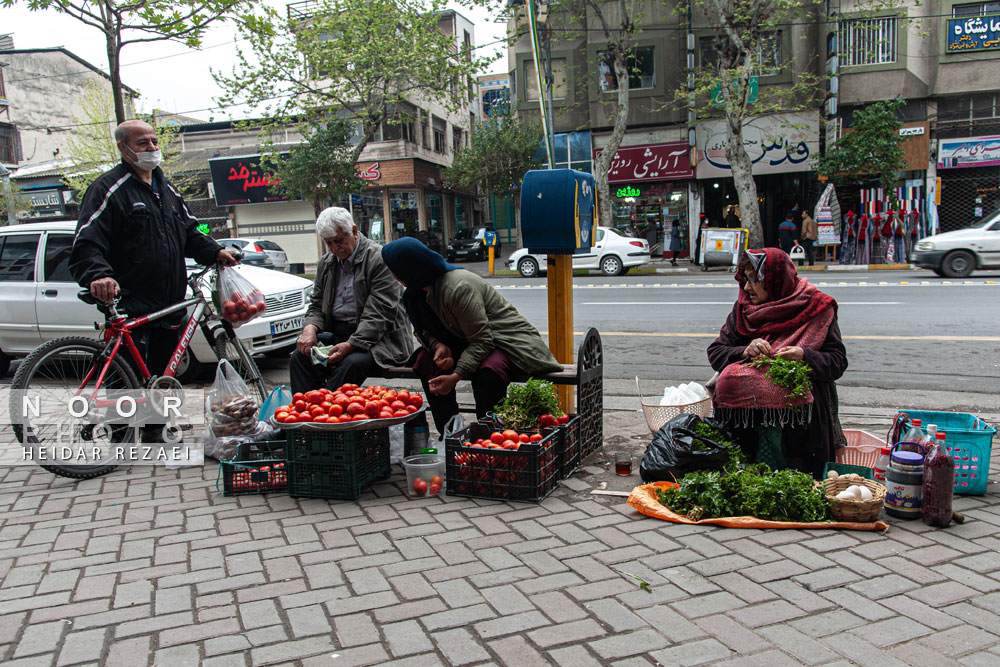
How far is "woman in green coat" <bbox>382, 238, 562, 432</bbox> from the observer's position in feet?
14.3

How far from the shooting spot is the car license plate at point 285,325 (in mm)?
7602

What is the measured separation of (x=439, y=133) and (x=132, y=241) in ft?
126

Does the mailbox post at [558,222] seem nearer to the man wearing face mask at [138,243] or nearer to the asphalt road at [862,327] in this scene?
the man wearing face mask at [138,243]

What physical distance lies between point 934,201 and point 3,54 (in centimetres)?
4241

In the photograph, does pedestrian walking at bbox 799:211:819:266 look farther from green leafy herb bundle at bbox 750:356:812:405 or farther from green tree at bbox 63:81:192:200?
green tree at bbox 63:81:192:200

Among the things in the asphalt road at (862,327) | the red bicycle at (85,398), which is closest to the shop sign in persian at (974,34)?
the asphalt road at (862,327)

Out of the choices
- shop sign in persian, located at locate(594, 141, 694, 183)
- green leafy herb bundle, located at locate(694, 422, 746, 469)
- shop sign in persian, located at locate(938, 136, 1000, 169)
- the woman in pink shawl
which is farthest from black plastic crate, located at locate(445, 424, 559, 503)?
shop sign in persian, located at locate(938, 136, 1000, 169)

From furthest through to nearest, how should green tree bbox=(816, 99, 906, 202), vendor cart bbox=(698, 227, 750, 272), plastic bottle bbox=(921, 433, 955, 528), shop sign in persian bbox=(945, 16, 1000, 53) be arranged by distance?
shop sign in persian bbox=(945, 16, 1000, 53)
green tree bbox=(816, 99, 906, 202)
vendor cart bbox=(698, 227, 750, 272)
plastic bottle bbox=(921, 433, 955, 528)

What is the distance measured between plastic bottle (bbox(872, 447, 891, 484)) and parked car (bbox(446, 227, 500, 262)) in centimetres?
2882

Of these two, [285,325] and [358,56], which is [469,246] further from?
[285,325]

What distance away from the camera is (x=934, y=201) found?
23328mm

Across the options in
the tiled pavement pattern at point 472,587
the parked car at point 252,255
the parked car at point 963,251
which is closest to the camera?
the tiled pavement pattern at point 472,587

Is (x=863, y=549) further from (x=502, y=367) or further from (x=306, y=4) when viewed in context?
(x=306, y=4)

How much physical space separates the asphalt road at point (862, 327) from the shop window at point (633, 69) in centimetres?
1339
